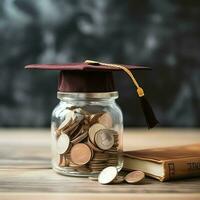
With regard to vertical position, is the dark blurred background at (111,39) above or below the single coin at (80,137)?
above

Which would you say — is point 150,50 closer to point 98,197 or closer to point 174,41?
point 174,41

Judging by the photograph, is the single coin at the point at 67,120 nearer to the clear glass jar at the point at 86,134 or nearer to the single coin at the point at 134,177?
the clear glass jar at the point at 86,134

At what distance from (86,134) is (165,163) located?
146mm

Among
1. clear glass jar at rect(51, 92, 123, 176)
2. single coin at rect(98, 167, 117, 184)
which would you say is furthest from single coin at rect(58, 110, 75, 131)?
single coin at rect(98, 167, 117, 184)

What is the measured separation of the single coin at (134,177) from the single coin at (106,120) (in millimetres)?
95

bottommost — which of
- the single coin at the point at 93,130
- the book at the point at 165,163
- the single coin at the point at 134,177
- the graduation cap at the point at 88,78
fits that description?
the single coin at the point at 134,177

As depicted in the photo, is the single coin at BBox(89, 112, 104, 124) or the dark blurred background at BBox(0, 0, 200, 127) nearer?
the single coin at BBox(89, 112, 104, 124)

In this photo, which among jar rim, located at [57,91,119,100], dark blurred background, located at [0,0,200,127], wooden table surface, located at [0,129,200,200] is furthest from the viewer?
dark blurred background, located at [0,0,200,127]

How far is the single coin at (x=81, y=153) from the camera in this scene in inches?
36.0

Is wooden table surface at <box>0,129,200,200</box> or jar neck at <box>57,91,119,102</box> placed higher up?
jar neck at <box>57,91,119,102</box>

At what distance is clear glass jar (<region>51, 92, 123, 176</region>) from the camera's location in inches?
36.2

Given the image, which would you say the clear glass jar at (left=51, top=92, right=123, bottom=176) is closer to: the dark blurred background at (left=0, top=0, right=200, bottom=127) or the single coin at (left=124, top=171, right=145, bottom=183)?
the single coin at (left=124, top=171, right=145, bottom=183)

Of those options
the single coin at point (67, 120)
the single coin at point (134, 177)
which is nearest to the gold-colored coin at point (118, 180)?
the single coin at point (134, 177)

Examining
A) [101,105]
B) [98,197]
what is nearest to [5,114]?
[101,105]
